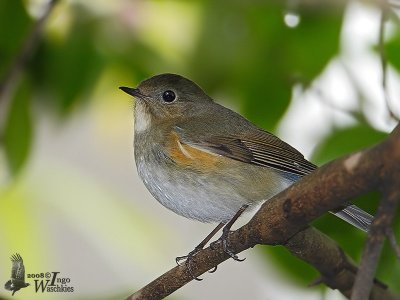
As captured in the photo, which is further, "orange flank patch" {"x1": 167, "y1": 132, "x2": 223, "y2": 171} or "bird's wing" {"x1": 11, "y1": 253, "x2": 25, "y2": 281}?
"bird's wing" {"x1": 11, "y1": 253, "x2": 25, "y2": 281}

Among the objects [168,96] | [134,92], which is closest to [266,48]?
[168,96]

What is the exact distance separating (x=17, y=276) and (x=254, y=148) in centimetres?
138

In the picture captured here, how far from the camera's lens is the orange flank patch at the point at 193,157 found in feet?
13.2

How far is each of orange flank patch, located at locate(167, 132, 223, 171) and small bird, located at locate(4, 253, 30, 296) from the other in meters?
0.98

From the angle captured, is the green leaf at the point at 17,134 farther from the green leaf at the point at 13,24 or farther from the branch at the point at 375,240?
the branch at the point at 375,240

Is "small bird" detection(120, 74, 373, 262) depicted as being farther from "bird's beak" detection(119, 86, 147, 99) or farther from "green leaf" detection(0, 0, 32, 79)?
"green leaf" detection(0, 0, 32, 79)

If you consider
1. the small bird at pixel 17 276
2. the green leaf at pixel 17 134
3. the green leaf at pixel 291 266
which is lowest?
the green leaf at pixel 291 266

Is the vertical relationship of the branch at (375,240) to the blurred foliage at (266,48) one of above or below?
below

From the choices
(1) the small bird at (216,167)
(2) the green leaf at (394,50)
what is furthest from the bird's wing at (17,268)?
(2) the green leaf at (394,50)

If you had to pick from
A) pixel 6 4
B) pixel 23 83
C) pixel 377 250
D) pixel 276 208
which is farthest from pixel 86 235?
pixel 377 250

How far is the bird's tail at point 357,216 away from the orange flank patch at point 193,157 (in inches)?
25.8

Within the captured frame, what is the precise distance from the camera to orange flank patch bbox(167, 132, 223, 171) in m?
4.03

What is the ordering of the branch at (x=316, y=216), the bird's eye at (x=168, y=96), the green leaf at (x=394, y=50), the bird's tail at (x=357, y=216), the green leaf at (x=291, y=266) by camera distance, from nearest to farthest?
the branch at (x=316, y=216), the bird's tail at (x=357, y=216), the green leaf at (x=291, y=266), the green leaf at (x=394, y=50), the bird's eye at (x=168, y=96)

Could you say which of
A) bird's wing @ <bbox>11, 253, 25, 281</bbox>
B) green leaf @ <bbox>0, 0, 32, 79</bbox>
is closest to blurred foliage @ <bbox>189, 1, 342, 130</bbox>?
green leaf @ <bbox>0, 0, 32, 79</bbox>
